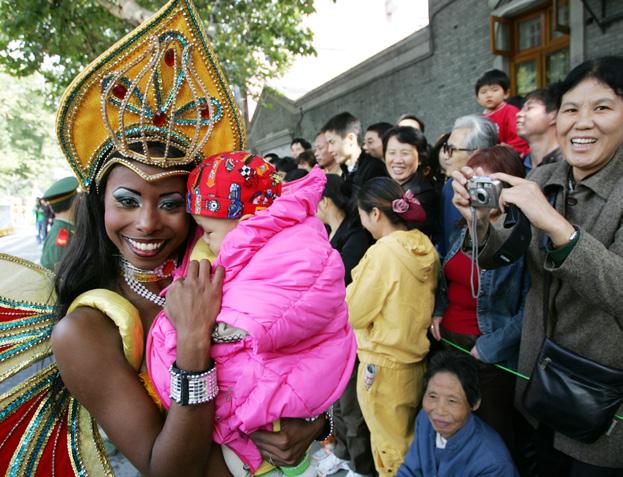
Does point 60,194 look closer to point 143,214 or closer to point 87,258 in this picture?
point 87,258

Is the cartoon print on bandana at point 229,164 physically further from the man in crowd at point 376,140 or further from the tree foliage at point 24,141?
the tree foliage at point 24,141

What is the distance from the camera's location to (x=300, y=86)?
21.3 m

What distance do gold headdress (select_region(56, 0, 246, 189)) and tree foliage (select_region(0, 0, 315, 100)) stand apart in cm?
458

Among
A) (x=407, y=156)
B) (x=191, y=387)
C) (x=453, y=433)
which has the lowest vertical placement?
(x=453, y=433)

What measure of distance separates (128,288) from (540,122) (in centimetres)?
292

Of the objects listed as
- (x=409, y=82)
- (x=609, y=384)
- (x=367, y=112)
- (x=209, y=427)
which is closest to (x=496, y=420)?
(x=609, y=384)

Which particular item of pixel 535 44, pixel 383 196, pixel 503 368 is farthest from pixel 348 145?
pixel 535 44

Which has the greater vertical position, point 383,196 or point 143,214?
point 143,214

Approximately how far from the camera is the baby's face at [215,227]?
4.42ft

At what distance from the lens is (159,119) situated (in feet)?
4.40

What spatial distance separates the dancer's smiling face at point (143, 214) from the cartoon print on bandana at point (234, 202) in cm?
15

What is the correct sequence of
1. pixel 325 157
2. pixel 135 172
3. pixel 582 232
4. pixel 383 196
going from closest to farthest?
pixel 135 172, pixel 582 232, pixel 383 196, pixel 325 157

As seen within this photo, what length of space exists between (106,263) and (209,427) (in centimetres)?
60

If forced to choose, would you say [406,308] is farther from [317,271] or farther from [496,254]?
[317,271]
